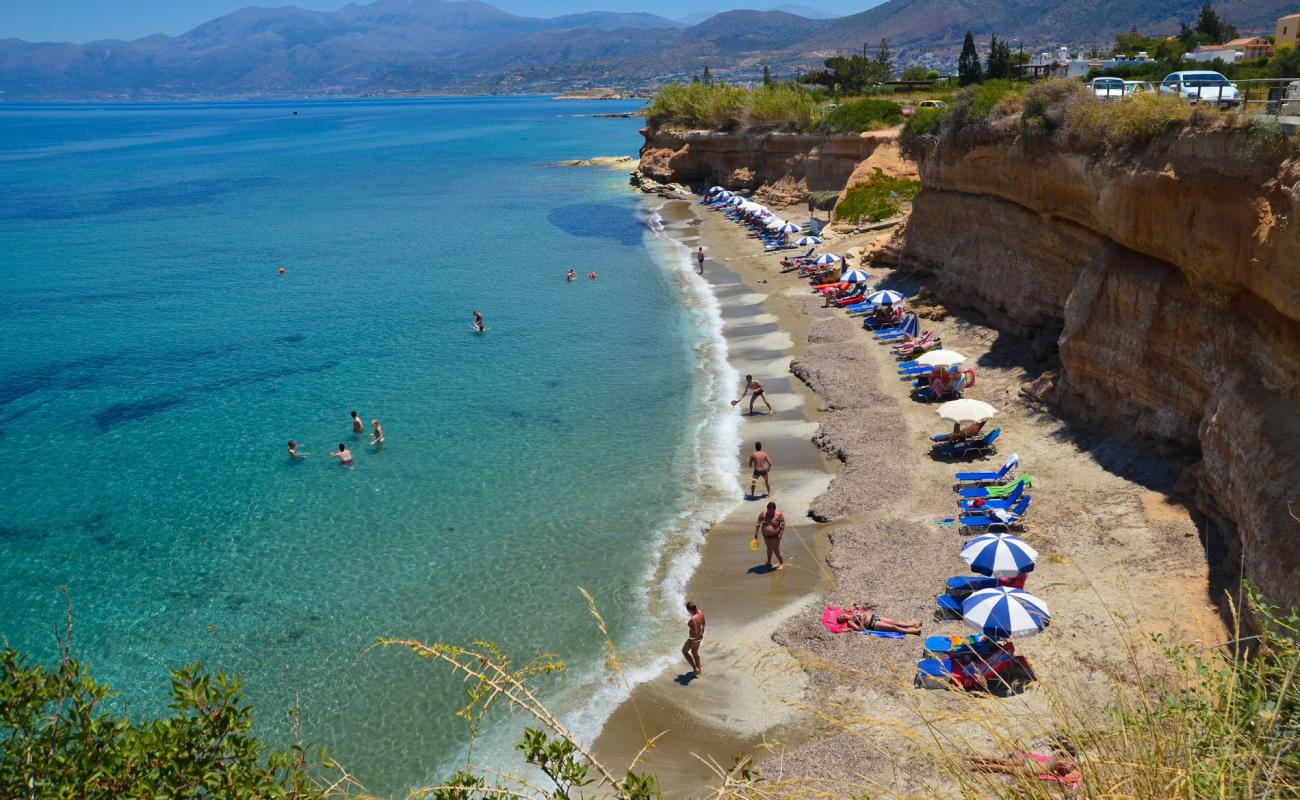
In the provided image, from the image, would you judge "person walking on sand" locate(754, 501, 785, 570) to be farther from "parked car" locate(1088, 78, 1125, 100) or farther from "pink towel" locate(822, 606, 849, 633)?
"parked car" locate(1088, 78, 1125, 100)

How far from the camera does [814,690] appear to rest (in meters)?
12.9

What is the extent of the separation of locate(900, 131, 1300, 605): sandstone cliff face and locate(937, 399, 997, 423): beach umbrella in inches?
92.2

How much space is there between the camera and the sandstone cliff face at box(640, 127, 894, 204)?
176ft

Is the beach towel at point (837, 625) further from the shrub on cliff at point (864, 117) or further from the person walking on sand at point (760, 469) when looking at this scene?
the shrub on cliff at point (864, 117)

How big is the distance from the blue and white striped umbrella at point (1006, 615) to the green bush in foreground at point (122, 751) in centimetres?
898

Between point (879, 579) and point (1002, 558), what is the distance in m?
2.34

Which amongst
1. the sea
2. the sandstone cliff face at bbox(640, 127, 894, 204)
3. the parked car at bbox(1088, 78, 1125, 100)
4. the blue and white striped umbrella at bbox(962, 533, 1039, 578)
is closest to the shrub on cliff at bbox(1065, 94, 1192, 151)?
the parked car at bbox(1088, 78, 1125, 100)

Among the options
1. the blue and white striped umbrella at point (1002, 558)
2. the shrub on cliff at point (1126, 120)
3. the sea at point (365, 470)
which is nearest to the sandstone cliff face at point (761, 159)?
the sea at point (365, 470)

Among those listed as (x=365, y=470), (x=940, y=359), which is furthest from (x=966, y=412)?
(x=365, y=470)

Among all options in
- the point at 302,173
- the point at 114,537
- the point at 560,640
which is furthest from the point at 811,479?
the point at 302,173

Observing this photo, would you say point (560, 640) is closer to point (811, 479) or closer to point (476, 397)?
point (811, 479)

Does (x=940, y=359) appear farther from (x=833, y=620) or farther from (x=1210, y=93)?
(x=833, y=620)

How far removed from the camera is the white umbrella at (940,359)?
22875 mm

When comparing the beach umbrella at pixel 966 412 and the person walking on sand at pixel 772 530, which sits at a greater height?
the beach umbrella at pixel 966 412
